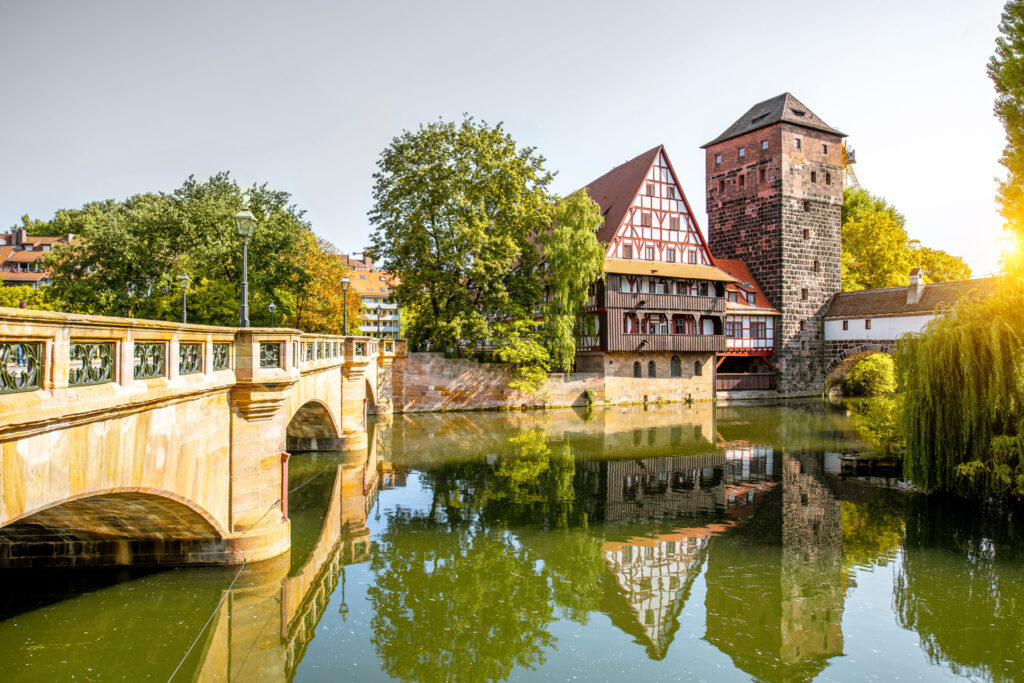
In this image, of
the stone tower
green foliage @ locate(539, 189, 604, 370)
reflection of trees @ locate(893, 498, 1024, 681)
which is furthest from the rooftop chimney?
reflection of trees @ locate(893, 498, 1024, 681)

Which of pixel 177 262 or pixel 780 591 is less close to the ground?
pixel 177 262

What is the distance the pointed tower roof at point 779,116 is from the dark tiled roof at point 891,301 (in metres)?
11.0

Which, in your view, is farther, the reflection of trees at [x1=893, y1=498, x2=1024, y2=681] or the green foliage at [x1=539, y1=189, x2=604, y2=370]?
the green foliage at [x1=539, y1=189, x2=604, y2=370]

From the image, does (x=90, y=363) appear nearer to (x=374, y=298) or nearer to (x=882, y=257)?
(x=882, y=257)

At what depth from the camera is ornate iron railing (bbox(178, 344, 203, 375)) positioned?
7872 millimetres

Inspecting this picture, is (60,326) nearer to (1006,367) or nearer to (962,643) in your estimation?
(962,643)

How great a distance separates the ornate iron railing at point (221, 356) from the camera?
8898mm

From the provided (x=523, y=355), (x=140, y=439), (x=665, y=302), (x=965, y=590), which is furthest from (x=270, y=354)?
(x=665, y=302)

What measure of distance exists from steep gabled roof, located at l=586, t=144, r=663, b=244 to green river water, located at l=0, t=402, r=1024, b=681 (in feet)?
74.9

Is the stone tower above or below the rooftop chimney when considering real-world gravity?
above

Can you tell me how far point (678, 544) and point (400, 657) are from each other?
612 centimetres

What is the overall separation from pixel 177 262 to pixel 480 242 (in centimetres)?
1522

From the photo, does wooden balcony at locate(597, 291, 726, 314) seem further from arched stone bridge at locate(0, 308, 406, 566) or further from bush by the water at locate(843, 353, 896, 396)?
arched stone bridge at locate(0, 308, 406, 566)

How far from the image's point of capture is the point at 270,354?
10.1 m
